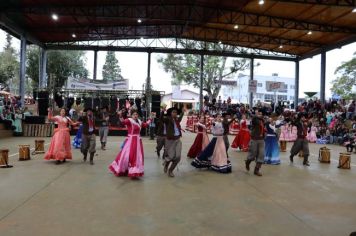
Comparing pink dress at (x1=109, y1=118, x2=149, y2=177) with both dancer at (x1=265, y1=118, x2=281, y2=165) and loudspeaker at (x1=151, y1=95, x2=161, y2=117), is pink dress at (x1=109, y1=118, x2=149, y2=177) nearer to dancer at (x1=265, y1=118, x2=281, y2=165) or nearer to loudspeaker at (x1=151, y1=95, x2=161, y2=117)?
dancer at (x1=265, y1=118, x2=281, y2=165)

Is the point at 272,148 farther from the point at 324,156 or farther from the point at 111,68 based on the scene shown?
the point at 111,68

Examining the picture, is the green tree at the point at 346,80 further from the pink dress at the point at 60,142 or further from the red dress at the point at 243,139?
the pink dress at the point at 60,142

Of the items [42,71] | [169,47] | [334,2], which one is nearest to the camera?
[334,2]

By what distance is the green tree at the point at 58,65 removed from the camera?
115 feet

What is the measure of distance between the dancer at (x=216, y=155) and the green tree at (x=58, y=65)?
26574 millimetres

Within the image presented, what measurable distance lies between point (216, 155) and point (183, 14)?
53.0 feet

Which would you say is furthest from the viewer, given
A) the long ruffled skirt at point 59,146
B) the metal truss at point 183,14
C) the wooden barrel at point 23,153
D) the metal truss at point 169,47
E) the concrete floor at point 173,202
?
the metal truss at point 169,47

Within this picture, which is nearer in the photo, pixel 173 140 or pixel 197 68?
pixel 173 140

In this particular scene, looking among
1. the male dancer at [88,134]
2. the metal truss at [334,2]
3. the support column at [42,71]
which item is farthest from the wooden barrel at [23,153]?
the support column at [42,71]

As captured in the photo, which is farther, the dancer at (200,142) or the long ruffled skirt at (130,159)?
the dancer at (200,142)

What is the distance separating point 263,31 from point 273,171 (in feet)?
58.4

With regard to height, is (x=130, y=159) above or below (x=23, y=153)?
above

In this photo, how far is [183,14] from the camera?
2391 centimetres

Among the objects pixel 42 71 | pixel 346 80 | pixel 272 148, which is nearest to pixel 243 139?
pixel 272 148
